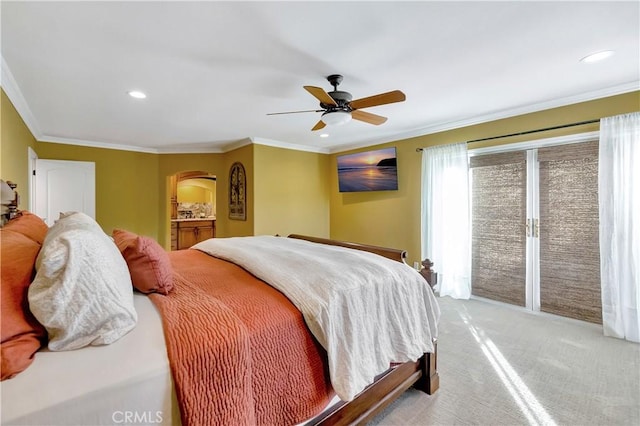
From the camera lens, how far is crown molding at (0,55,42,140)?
2.22 meters

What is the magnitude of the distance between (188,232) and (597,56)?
7.56 m

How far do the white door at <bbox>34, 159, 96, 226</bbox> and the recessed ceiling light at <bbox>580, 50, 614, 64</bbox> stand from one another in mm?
6217

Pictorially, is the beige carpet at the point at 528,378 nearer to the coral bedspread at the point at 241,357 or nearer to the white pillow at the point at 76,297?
the coral bedspread at the point at 241,357

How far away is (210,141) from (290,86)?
2.68m

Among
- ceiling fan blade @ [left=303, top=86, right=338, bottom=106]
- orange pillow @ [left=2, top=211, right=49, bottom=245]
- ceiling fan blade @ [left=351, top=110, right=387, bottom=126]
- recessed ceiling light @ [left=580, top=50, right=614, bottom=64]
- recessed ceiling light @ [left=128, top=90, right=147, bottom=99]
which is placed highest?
recessed ceiling light @ [left=580, top=50, right=614, bottom=64]

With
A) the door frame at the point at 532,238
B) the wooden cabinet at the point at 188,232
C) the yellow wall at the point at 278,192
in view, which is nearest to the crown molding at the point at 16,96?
the yellow wall at the point at 278,192

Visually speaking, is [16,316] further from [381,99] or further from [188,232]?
[188,232]

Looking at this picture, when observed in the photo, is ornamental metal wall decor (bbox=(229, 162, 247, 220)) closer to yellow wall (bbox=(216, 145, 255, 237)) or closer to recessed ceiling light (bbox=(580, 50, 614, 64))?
yellow wall (bbox=(216, 145, 255, 237))

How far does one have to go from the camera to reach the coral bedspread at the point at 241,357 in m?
0.93

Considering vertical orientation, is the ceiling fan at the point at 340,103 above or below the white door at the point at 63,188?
above

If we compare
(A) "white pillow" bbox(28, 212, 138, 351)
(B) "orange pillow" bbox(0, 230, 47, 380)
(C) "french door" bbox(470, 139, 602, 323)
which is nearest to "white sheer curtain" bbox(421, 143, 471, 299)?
(C) "french door" bbox(470, 139, 602, 323)

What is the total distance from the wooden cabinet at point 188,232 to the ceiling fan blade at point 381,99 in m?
5.63

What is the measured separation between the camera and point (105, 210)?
187 inches

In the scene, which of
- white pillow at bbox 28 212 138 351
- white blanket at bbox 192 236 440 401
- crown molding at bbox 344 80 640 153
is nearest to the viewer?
white pillow at bbox 28 212 138 351
